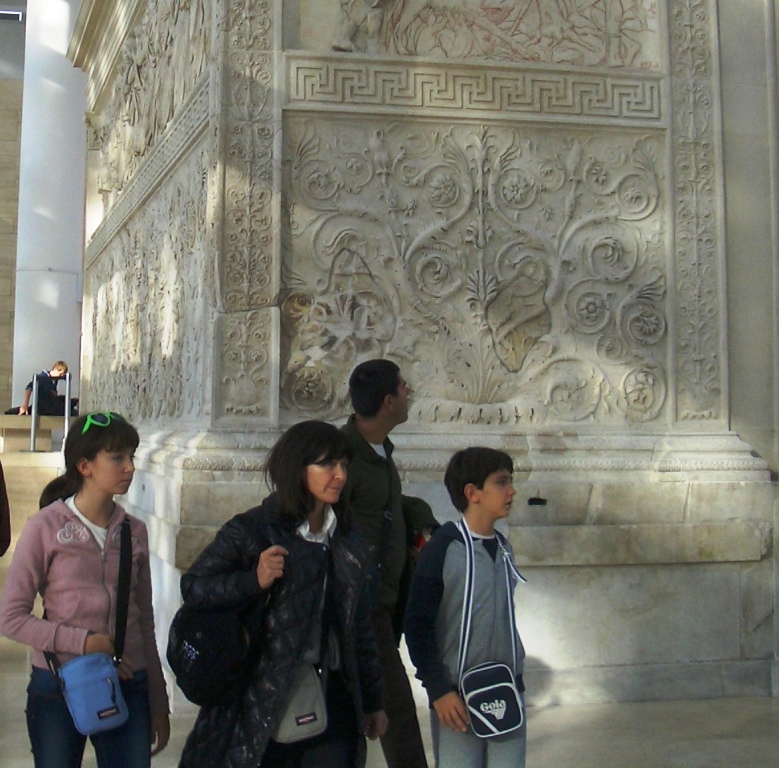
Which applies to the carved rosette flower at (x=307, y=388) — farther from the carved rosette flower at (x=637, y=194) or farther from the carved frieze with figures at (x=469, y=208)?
the carved rosette flower at (x=637, y=194)

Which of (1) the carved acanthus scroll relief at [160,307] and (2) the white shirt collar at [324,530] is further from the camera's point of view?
(1) the carved acanthus scroll relief at [160,307]

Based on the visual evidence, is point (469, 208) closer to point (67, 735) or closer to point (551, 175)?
point (551, 175)

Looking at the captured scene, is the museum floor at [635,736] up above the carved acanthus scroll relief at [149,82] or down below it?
below

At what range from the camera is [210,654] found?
9.00 feet

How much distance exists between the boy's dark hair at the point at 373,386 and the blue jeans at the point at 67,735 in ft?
4.36

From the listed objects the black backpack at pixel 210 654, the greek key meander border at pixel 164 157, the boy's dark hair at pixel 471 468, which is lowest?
the black backpack at pixel 210 654

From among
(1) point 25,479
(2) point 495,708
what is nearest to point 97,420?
(2) point 495,708

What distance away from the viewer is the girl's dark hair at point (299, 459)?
9.47ft

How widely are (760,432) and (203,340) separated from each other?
338 cm

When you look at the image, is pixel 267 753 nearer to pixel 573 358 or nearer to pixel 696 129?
pixel 573 358

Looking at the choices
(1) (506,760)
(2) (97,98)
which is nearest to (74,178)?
(2) (97,98)

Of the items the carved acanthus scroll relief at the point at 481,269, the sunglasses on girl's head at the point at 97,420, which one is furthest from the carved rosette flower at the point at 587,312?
the sunglasses on girl's head at the point at 97,420

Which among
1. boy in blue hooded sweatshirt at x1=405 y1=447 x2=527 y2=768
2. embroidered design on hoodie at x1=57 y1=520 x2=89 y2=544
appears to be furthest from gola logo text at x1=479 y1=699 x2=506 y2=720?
embroidered design on hoodie at x1=57 y1=520 x2=89 y2=544

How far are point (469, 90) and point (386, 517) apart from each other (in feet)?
11.8
